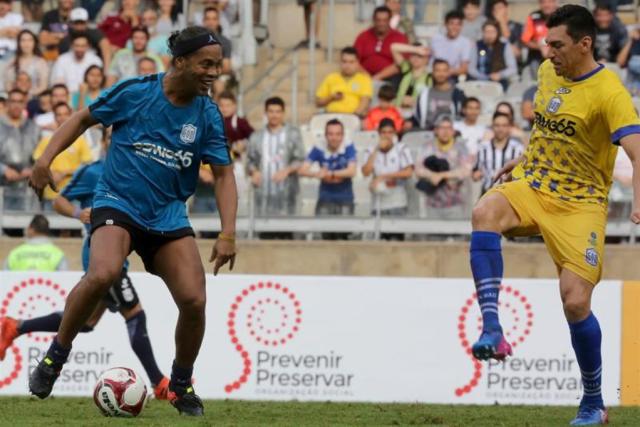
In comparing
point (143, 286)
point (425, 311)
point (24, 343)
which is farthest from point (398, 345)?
point (24, 343)

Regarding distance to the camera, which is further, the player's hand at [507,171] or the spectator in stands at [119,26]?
the spectator in stands at [119,26]

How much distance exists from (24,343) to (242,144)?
4.25m

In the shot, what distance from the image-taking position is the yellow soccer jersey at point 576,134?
31.4ft

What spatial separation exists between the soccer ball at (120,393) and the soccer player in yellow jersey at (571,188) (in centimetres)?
237

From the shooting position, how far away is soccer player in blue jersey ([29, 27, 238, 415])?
962 cm

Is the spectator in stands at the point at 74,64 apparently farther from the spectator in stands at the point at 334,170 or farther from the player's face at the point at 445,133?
the player's face at the point at 445,133

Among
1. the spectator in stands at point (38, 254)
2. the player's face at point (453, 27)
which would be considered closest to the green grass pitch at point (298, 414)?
the spectator in stands at point (38, 254)

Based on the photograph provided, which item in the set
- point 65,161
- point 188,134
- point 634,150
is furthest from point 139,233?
point 65,161

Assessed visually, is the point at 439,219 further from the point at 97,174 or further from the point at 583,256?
the point at 583,256

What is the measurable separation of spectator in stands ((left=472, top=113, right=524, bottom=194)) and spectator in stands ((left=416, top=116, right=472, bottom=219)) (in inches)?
5.7

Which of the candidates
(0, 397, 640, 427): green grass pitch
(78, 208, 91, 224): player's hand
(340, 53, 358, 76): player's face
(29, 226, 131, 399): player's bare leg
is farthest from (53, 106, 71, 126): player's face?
(29, 226, 131, 399): player's bare leg

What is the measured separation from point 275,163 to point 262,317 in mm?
3086

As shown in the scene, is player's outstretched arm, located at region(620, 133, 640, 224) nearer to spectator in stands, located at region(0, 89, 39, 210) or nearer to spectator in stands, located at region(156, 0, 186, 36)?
spectator in stands, located at region(0, 89, 39, 210)

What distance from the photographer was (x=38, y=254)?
610 inches
